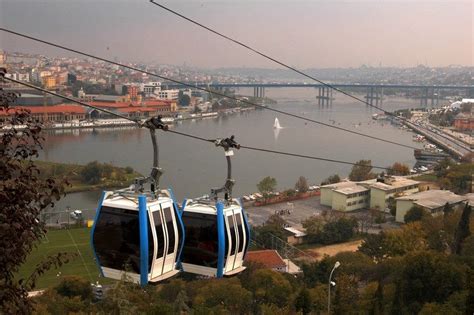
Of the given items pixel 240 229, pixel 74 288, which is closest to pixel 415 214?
pixel 74 288

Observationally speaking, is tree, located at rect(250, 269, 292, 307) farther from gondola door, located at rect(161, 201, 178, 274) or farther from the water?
the water

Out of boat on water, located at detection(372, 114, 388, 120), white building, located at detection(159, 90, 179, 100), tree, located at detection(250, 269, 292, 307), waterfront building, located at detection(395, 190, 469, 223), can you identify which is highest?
white building, located at detection(159, 90, 179, 100)

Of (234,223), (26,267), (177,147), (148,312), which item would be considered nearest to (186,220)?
(234,223)

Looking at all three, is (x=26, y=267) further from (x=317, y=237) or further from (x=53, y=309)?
(x=317, y=237)

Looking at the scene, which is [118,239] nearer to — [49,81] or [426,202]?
[426,202]

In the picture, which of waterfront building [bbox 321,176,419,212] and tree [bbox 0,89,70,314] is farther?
waterfront building [bbox 321,176,419,212]

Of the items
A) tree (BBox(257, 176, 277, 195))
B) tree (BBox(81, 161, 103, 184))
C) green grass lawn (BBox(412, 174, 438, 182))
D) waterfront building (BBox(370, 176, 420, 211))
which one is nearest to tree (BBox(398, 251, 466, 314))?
waterfront building (BBox(370, 176, 420, 211))

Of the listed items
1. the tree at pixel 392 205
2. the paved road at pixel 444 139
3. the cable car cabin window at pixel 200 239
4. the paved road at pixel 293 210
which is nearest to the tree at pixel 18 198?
the cable car cabin window at pixel 200 239
